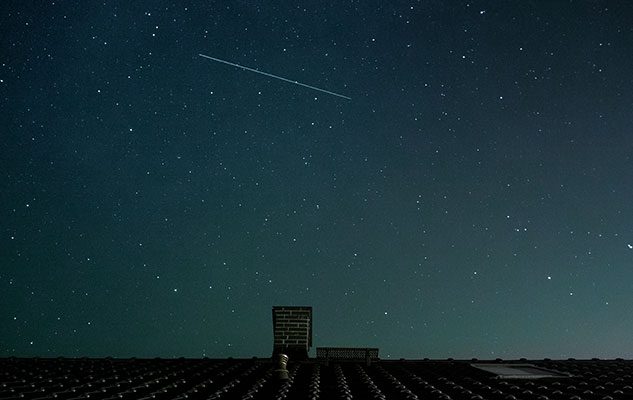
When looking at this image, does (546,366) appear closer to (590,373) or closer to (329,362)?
(590,373)

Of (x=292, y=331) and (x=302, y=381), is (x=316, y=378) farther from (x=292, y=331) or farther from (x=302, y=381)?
(x=292, y=331)

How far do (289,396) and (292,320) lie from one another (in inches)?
239

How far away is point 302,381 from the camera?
26.2ft

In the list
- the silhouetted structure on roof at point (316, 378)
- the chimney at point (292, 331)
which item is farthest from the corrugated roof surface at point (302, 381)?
the chimney at point (292, 331)

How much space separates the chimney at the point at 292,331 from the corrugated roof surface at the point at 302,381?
1.07m

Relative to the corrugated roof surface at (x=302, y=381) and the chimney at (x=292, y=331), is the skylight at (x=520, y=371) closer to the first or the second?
the corrugated roof surface at (x=302, y=381)

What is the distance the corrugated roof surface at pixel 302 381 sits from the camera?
6.73 meters

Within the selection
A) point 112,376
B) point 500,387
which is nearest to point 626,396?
point 500,387

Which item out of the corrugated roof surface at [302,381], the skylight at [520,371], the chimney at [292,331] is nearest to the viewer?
the corrugated roof surface at [302,381]

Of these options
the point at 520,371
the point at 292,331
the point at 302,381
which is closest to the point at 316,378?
the point at 302,381

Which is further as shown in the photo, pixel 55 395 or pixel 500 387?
pixel 500 387

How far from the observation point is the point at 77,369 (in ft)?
32.1

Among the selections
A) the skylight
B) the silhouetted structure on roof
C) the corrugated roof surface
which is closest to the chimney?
the silhouetted structure on roof

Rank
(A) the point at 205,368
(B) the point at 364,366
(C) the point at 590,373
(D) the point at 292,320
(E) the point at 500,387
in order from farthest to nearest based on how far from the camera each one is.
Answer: (D) the point at 292,320 → (B) the point at 364,366 → (A) the point at 205,368 → (C) the point at 590,373 → (E) the point at 500,387
